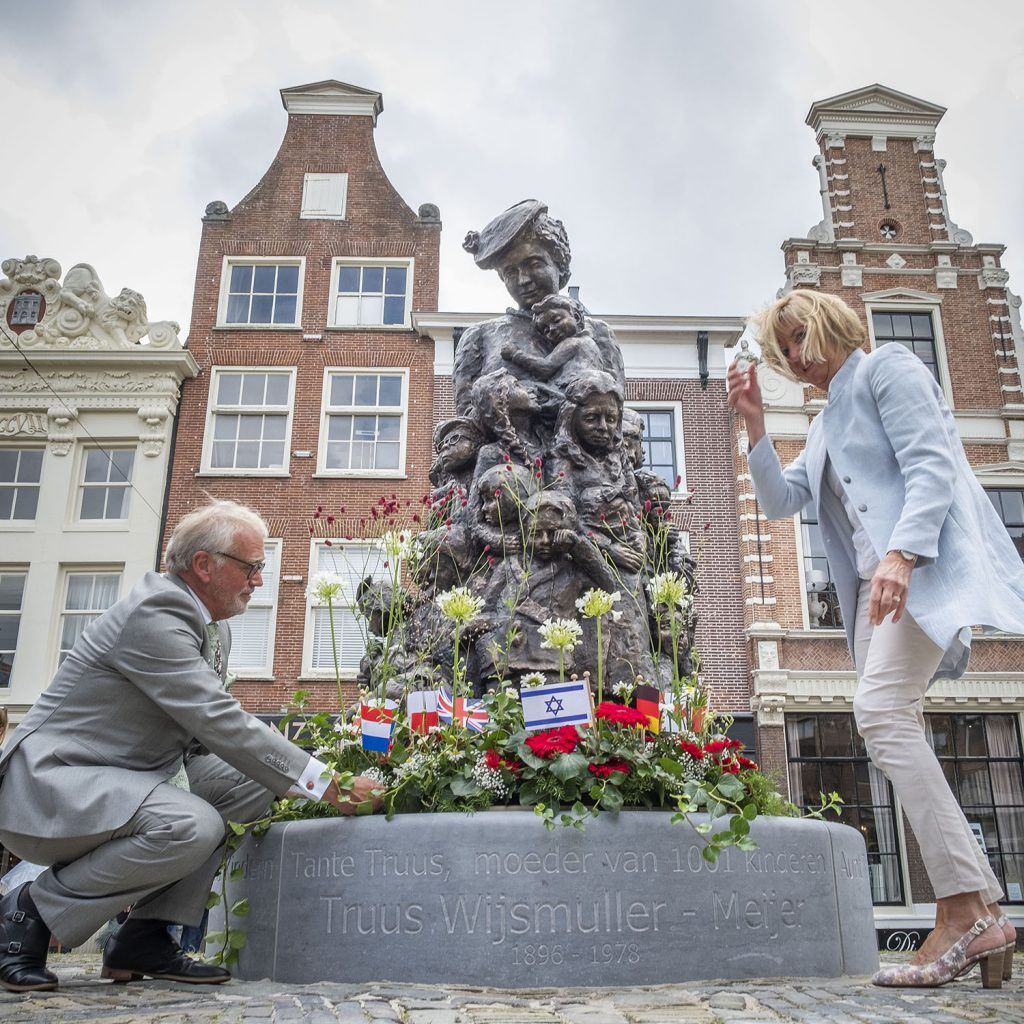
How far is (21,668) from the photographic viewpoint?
624 inches

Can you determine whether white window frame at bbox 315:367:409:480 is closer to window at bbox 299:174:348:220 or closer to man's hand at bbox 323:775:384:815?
window at bbox 299:174:348:220

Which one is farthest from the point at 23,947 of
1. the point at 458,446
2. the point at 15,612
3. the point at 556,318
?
the point at 15,612

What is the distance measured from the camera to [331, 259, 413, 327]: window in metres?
18.0

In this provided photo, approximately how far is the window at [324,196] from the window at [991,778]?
13.2 metres

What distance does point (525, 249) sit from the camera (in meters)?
5.50

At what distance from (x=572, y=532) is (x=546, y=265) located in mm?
1769

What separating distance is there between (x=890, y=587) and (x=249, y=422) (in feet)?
51.2

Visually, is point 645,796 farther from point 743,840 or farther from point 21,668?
point 21,668

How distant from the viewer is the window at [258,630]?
15828mm

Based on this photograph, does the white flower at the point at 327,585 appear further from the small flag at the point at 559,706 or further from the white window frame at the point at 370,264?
A: the white window frame at the point at 370,264

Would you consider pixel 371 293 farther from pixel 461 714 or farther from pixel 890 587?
pixel 890 587

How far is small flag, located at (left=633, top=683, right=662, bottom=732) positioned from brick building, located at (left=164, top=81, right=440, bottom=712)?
11.9 metres

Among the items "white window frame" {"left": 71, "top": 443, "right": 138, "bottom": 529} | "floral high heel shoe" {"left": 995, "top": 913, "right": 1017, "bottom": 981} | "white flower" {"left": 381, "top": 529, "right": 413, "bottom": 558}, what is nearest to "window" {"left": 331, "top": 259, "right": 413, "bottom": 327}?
"white window frame" {"left": 71, "top": 443, "right": 138, "bottom": 529}

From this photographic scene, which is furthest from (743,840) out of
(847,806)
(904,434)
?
(847,806)
